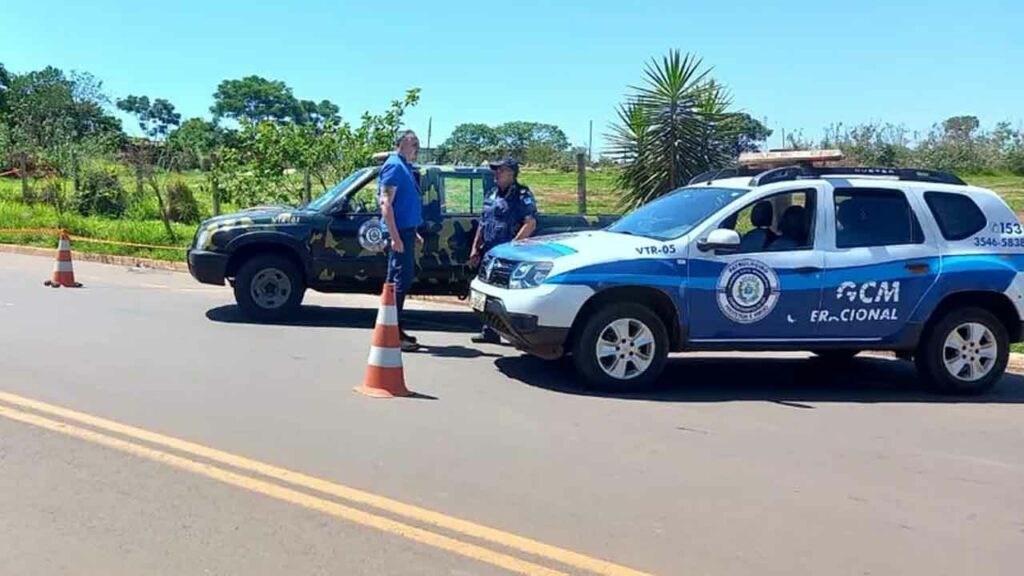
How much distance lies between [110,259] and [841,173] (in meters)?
13.2

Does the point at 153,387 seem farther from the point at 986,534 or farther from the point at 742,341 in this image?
the point at 986,534

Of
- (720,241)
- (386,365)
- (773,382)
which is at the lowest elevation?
(773,382)

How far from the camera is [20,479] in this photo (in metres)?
5.09

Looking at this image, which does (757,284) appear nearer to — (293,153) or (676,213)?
(676,213)

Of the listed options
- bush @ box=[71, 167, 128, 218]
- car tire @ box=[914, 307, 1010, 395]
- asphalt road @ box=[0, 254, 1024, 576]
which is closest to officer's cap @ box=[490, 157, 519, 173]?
asphalt road @ box=[0, 254, 1024, 576]

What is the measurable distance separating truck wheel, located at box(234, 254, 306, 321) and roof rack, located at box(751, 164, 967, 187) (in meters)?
5.16

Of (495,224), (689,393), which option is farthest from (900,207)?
(495,224)

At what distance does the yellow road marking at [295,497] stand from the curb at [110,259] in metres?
10.6

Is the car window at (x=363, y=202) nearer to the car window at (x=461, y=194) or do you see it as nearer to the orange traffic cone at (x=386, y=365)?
the car window at (x=461, y=194)

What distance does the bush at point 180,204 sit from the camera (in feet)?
76.5

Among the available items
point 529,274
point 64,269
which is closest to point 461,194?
point 529,274

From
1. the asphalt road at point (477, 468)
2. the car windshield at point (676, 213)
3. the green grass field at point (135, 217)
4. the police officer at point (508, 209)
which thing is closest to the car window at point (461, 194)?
the police officer at point (508, 209)

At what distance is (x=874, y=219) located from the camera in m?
8.23

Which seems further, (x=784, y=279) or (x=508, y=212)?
(x=508, y=212)
